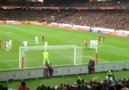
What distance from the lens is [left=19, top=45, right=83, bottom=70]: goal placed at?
26.8 meters

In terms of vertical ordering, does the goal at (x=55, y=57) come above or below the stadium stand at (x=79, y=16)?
below

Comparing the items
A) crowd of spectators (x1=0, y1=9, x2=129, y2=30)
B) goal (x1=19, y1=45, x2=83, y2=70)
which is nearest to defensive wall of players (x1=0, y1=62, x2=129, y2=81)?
goal (x1=19, y1=45, x2=83, y2=70)

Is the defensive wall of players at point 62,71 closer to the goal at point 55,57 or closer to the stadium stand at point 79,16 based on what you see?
the goal at point 55,57

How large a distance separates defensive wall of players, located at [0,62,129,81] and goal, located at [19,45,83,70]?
88.7 inches

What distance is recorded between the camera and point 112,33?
2180 inches

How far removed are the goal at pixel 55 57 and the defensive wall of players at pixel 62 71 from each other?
2.25 m

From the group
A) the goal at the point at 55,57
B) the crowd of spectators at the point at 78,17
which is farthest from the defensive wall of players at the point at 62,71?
the crowd of spectators at the point at 78,17

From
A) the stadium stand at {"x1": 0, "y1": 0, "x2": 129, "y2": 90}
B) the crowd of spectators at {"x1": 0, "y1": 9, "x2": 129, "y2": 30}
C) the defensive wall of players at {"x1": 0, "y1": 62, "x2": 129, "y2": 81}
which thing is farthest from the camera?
the stadium stand at {"x1": 0, "y1": 0, "x2": 129, "y2": 90}

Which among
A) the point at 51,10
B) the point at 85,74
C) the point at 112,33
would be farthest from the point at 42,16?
the point at 85,74

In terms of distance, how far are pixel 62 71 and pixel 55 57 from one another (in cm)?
692

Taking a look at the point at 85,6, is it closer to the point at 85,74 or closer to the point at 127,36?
the point at 127,36

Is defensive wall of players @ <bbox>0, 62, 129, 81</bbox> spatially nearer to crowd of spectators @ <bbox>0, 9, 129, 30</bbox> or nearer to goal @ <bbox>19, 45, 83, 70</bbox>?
goal @ <bbox>19, 45, 83, 70</bbox>

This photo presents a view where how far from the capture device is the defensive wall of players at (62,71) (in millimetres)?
22147

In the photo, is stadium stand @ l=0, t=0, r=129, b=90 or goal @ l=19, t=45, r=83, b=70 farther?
stadium stand @ l=0, t=0, r=129, b=90
